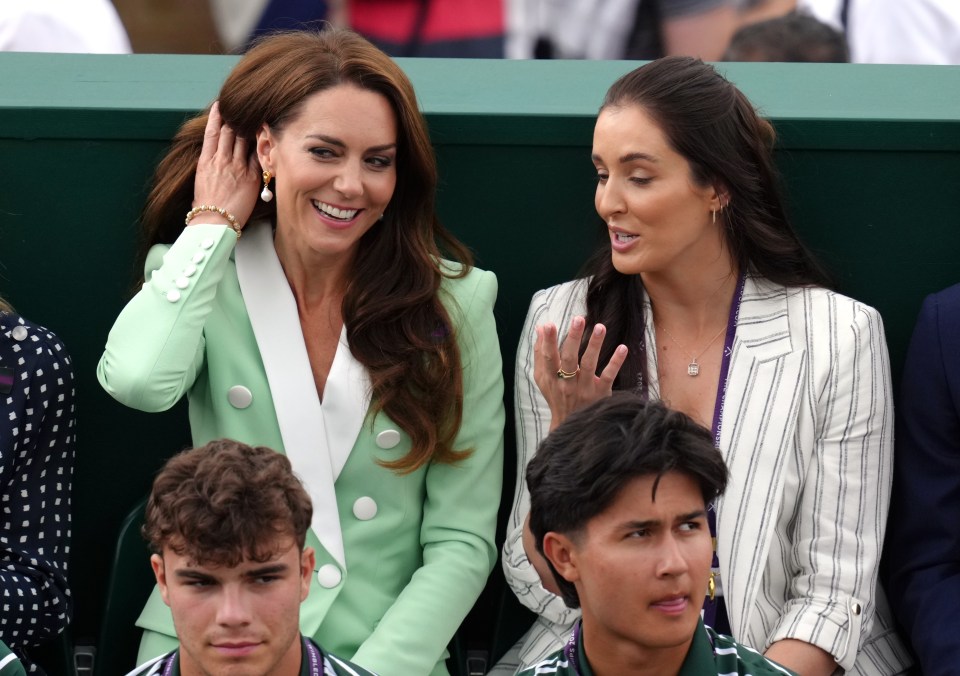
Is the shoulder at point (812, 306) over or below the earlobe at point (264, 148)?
below

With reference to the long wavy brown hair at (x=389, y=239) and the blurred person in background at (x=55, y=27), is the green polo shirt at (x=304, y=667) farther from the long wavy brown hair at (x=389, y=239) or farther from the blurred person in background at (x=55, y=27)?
the blurred person in background at (x=55, y=27)

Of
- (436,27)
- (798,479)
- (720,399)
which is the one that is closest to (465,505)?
(720,399)

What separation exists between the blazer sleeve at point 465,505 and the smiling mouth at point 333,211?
0.24 metres

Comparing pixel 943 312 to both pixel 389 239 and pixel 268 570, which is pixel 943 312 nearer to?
pixel 389 239

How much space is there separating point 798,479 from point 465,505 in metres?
0.61

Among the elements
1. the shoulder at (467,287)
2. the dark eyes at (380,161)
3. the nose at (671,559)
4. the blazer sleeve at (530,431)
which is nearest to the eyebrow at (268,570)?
the nose at (671,559)

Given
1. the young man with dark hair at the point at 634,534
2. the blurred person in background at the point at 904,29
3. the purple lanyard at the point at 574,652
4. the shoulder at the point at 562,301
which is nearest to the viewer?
the young man with dark hair at the point at 634,534

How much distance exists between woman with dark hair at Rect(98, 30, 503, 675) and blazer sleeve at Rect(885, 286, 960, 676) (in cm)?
76

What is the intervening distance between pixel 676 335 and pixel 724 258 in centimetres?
17

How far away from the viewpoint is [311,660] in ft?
8.34

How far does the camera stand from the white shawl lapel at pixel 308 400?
10.2 feet

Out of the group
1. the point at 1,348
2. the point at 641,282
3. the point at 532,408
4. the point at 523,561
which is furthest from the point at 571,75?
the point at 1,348

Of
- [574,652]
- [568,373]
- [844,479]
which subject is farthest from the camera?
[844,479]

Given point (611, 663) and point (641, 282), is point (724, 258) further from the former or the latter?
point (611, 663)
